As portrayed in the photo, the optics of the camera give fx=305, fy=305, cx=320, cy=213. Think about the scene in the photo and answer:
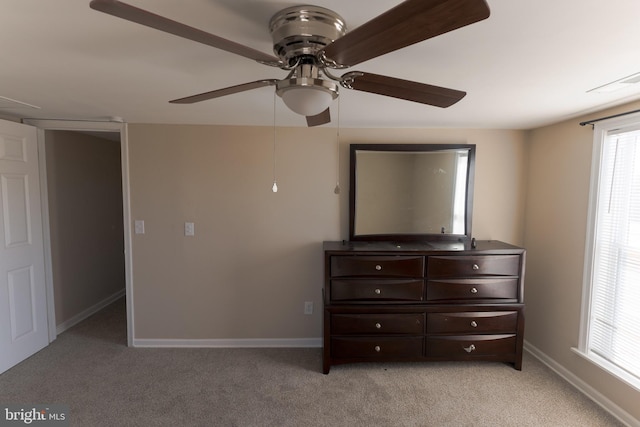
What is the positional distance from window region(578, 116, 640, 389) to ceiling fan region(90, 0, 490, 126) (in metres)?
1.68

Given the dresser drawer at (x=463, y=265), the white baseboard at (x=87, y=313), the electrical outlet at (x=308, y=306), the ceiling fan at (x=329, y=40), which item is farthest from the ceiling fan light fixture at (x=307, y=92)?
the white baseboard at (x=87, y=313)

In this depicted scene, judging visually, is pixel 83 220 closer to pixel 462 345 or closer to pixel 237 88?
pixel 237 88

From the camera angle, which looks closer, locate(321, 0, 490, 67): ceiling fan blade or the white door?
locate(321, 0, 490, 67): ceiling fan blade

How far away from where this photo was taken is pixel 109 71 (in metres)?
1.55

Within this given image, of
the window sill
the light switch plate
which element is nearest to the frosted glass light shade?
the light switch plate

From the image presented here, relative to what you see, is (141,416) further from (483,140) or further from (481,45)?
(483,140)

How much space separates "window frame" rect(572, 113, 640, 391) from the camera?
2062 mm

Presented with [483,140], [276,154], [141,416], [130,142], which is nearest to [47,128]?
[130,142]

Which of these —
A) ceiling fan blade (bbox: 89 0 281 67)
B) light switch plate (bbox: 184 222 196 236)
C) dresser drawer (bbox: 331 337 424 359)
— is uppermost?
ceiling fan blade (bbox: 89 0 281 67)

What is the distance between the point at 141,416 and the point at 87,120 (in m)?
2.43

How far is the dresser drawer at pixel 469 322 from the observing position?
2496 millimetres

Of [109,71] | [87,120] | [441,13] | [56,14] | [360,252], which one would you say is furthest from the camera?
[87,120]

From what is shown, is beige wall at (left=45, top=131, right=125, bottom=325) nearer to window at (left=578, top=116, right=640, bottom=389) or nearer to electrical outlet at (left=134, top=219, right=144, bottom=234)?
electrical outlet at (left=134, top=219, right=144, bottom=234)

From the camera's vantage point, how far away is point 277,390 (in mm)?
2291
